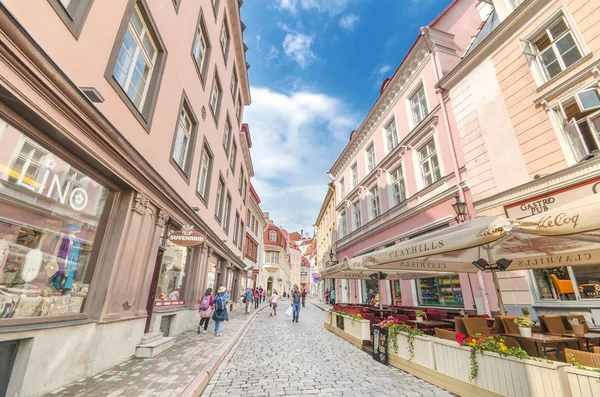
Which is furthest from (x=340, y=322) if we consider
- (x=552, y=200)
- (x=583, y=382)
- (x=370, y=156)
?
(x=370, y=156)

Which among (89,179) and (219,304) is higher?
(89,179)

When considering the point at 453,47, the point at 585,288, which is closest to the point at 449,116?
the point at 453,47

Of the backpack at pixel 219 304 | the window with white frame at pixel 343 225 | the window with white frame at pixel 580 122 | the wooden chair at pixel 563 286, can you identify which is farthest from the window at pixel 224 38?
the wooden chair at pixel 563 286

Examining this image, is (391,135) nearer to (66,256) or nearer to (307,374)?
(307,374)

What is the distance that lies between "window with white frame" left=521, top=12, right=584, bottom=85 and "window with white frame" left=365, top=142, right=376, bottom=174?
972cm

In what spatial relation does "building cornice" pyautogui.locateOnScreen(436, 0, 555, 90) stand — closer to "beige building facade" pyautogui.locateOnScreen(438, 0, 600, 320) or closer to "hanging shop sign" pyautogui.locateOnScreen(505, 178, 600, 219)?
"beige building facade" pyautogui.locateOnScreen(438, 0, 600, 320)

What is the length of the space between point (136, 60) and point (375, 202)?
14.5 metres

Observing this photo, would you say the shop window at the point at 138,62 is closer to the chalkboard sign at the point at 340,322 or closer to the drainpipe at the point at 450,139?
the chalkboard sign at the point at 340,322

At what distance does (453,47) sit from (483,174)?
788cm

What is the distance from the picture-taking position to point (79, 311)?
16.4ft

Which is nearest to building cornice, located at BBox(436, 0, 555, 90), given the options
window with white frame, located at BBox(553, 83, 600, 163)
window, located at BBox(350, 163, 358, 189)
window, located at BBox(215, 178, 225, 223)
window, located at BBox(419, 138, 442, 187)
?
window, located at BBox(419, 138, 442, 187)

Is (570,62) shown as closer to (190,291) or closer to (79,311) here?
(79,311)

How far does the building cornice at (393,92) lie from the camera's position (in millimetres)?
13549

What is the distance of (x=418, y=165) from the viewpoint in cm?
1299
